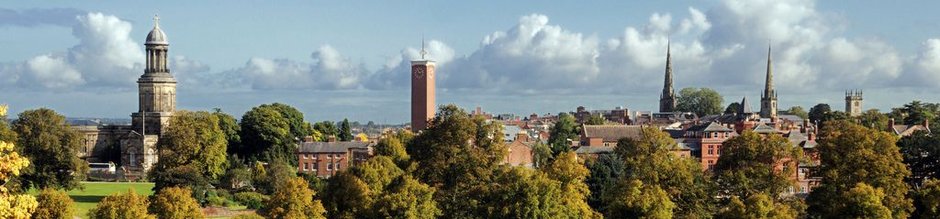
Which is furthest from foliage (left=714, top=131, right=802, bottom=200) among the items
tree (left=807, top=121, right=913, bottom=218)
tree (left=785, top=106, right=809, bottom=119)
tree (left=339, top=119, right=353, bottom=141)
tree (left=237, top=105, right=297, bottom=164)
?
tree (left=785, top=106, right=809, bottom=119)

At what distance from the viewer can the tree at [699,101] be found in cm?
17676

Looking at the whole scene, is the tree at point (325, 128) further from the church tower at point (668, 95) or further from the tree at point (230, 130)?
the church tower at point (668, 95)

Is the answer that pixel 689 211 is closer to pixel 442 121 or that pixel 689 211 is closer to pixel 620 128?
pixel 442 121

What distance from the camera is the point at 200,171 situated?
71.3 meters

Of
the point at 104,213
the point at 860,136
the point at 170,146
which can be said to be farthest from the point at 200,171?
the point at 860,136

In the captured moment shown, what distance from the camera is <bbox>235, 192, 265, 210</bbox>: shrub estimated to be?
2491 inches

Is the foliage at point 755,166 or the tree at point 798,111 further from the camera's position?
the tree at point 798,111

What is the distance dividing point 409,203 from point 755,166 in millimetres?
13707

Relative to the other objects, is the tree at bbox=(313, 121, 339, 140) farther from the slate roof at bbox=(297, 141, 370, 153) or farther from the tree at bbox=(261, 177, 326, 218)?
the tree at bbox=(261, 177, 326, 218)

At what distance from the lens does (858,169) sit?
47312mm

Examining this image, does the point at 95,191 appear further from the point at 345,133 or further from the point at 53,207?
the point at 345,133

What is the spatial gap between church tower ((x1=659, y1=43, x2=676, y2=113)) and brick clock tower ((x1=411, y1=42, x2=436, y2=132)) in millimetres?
76916

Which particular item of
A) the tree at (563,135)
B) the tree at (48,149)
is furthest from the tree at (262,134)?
the tree at (48,149)

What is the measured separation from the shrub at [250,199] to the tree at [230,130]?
72.4ft
